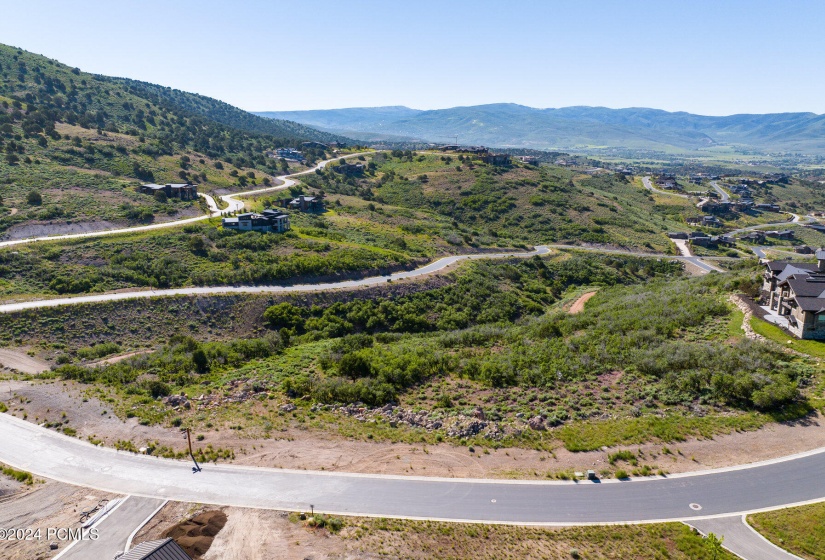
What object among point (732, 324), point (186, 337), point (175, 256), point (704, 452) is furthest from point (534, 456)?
point (175, 256)

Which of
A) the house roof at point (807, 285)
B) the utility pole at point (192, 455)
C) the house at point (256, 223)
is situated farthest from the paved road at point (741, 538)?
the house at point (256, 223)

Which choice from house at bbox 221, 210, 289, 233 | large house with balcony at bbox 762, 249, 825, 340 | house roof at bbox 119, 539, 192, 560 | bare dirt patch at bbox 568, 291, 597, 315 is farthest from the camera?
house at bbox 221, 210, 289, 233

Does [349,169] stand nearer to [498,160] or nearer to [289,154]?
[289,154]

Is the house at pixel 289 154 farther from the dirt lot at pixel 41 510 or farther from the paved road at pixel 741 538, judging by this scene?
the paved road at pixel 741 538

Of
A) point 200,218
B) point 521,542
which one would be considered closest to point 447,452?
point 521,542

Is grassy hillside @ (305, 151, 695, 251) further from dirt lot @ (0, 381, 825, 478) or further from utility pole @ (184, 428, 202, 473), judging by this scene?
utility pole @ (184, 428, 202, 473)

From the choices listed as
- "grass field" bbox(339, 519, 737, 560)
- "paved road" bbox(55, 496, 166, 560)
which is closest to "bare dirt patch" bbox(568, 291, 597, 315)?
"grass field" bbox(339, 519, 737, 560)
